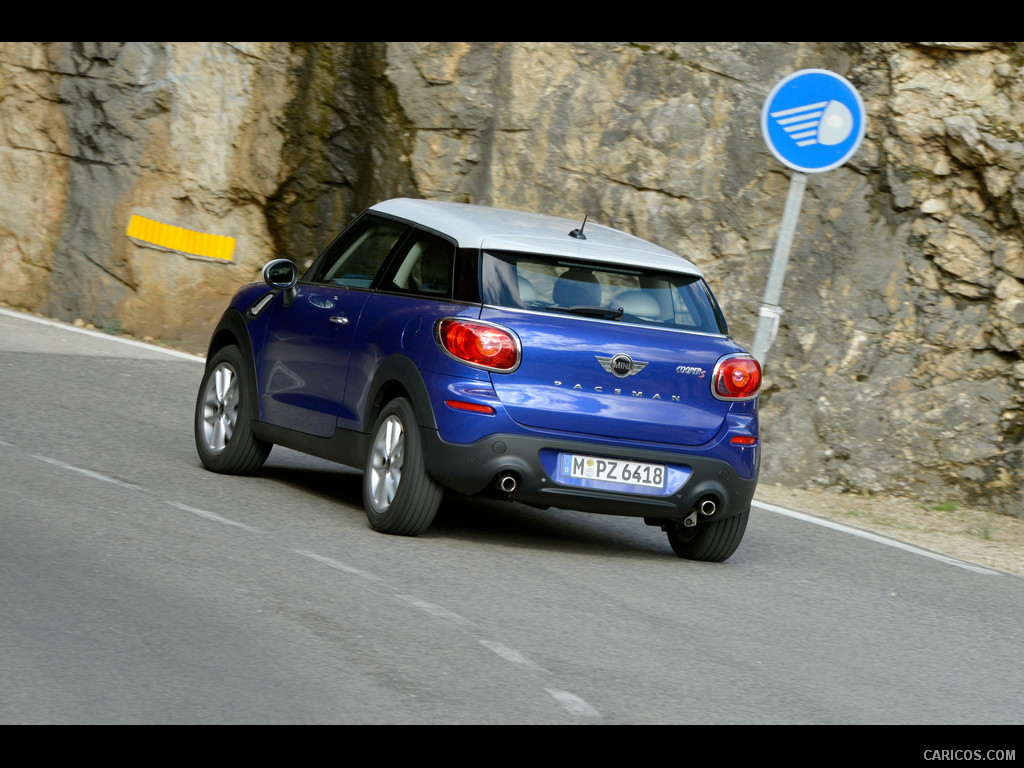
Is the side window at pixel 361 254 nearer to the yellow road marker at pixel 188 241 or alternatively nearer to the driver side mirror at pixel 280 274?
the driver side mirror at pixel 280 274

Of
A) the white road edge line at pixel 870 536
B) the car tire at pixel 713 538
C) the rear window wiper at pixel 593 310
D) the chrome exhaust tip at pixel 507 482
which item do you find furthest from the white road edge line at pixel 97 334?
the chrome exhaust tip at pixel 507 482

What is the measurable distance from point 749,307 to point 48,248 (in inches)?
335

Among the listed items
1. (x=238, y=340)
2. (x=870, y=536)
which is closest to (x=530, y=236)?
(x=238, y=340)

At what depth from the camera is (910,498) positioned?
12.4 m

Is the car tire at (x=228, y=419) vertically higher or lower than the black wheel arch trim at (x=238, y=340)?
lower

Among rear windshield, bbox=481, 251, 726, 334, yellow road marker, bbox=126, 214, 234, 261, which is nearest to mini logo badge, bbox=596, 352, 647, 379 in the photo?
rear windshield, bbox=481, 251, 726, 334

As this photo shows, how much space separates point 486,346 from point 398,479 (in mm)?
860

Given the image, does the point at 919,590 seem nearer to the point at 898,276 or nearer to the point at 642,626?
the point at 642,626

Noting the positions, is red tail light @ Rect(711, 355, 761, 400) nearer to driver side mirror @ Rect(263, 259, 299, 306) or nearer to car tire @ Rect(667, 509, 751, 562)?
car tire @ Rect(667, 509, 751, 562)

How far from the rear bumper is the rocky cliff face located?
526 cm

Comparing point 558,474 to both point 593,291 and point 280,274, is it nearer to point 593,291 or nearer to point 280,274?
point 593,291

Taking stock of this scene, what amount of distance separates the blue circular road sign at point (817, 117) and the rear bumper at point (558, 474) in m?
3.04

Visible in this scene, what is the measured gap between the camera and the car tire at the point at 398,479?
291 inches
